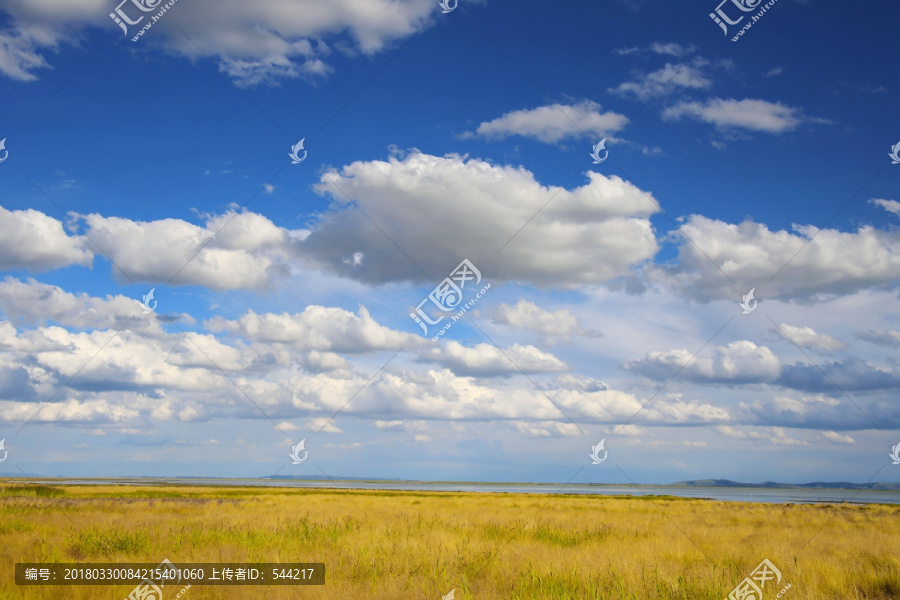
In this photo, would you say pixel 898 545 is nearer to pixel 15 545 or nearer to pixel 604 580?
pixel 604 580

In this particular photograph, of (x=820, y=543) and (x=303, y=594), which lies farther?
(x=820, y=543)

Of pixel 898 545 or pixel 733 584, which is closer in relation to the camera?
pixel 733 584

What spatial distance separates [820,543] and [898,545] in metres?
1.98

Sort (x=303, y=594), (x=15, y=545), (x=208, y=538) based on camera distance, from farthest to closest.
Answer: (x=208, y=538), (x=15, y=545), (x=303, y=594)

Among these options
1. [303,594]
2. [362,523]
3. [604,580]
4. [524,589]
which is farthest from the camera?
[362,523]

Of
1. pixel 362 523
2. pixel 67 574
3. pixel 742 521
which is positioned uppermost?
pixel 67 574

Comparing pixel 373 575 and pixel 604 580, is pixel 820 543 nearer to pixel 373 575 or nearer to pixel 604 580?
pixel 604 580

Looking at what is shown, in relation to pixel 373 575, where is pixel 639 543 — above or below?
below

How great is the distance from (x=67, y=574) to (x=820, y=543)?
2044cm

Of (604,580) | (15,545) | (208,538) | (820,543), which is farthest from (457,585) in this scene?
(820,543)

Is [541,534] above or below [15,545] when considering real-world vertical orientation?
below

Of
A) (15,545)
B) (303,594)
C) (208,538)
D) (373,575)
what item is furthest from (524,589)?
(15,545)

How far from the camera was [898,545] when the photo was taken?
1612cm

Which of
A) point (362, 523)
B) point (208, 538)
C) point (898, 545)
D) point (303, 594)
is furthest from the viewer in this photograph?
point (362, 523)
